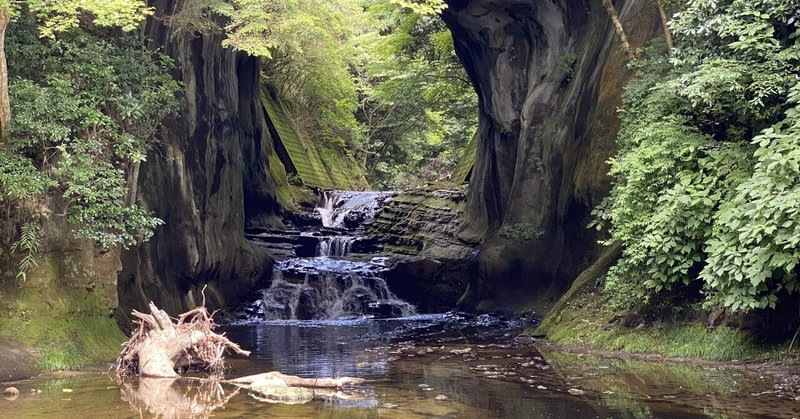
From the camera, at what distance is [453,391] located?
903 centimetres

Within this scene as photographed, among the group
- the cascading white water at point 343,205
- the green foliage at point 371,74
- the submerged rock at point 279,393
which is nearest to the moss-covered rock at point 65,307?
the submerged rock at point 279,393

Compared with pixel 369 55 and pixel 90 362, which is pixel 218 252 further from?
pixel 369 55

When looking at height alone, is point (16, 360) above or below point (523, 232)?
below

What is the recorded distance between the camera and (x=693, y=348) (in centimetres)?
1105

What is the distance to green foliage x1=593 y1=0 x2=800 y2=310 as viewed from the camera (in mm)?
8422

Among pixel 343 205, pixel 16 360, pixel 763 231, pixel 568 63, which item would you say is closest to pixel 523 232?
pixel 568 63

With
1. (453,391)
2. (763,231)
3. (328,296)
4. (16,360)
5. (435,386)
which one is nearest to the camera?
(763,231)

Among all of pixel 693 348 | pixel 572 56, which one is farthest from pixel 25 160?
pixel 572 56

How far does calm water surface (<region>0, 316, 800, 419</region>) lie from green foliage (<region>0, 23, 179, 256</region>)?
263cm

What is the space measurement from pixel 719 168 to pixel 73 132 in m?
9.76

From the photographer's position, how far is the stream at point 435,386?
25.0 ft

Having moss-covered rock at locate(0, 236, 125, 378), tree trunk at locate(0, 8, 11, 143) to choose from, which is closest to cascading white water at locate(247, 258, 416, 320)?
moss-covered rock at locate(0, 236, 125, 378)

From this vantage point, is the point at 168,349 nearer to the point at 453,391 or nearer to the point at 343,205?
the point at 453,391

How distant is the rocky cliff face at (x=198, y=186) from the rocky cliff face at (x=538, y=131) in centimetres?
744
